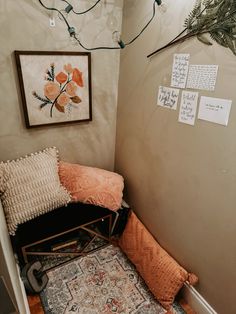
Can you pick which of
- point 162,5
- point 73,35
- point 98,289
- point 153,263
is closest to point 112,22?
point 73,35

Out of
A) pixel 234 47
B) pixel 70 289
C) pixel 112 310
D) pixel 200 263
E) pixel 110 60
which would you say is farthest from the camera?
pixel 110 60

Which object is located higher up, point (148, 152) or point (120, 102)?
point (120, 102)

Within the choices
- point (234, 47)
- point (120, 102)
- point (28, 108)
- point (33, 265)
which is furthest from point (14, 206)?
point (234, 47)

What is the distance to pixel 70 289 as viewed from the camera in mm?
1638

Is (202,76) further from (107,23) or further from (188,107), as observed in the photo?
(107,23)

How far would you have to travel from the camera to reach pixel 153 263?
1.65 meters

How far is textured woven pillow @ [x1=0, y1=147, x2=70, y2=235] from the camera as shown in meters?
1.51

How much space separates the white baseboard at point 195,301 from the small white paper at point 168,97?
1.29 meters

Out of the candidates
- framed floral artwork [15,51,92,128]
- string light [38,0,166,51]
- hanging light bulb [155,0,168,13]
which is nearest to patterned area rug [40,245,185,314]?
framed floral artwork [15,51,92,128]

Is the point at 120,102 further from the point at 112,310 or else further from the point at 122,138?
the point at 112,310

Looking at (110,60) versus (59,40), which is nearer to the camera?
(59,40)

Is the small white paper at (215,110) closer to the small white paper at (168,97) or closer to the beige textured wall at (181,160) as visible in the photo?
the beige textured wall at (181,160)

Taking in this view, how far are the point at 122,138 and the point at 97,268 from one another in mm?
1155

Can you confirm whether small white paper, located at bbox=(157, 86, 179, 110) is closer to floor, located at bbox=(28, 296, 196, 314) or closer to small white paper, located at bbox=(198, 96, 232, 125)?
small white paper, located at bbox=(198, 96, 232, 125)
